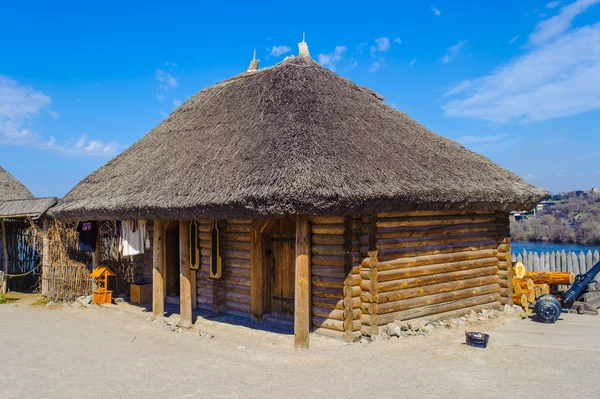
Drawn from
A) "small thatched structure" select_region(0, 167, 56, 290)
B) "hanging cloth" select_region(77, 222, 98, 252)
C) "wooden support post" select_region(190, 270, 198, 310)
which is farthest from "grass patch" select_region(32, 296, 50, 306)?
"wooden support post" select_region(190, 270, 198, 310)

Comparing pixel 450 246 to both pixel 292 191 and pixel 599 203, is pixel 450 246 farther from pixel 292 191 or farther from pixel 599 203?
pixel 599 203

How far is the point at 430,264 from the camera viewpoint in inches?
389

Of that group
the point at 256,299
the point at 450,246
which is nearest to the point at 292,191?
the point at 256,299


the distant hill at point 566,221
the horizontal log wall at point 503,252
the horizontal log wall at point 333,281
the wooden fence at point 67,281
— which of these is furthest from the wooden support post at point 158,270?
the distant hill at point 566,221

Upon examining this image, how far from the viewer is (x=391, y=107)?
13.1m

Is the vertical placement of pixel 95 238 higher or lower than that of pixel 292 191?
lower

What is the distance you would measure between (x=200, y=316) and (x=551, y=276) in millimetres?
8515

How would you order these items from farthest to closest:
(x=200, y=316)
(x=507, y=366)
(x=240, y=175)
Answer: (x=200, y=316) → (x=240, y=175) → (x=507, y=366)

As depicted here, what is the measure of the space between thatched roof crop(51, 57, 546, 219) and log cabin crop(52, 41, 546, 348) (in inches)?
1.4

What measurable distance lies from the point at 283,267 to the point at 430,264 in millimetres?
3006

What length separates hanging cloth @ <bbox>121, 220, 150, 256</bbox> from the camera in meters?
11.8

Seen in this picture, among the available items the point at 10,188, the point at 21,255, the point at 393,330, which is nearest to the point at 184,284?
the point at 393,330

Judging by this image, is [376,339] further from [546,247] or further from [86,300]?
[546,247]

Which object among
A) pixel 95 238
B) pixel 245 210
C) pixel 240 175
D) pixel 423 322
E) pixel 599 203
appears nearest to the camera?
pixel 245 210
